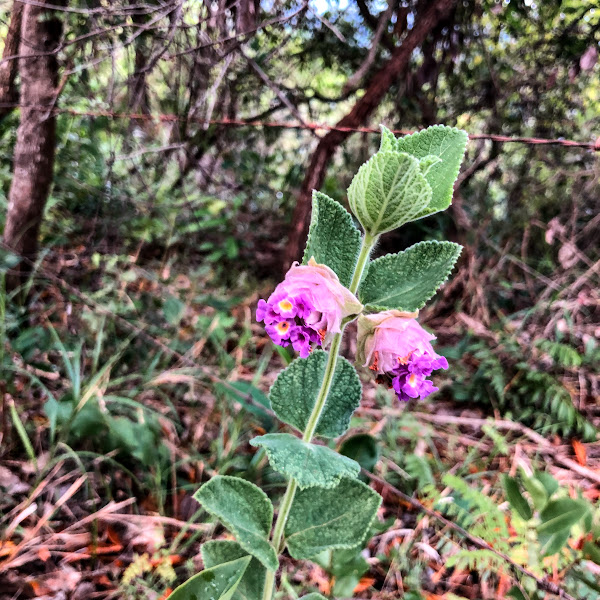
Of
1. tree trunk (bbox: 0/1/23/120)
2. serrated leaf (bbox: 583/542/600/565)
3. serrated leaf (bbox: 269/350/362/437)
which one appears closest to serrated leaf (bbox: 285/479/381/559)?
serrated leaf (bbox: 269/350/362/437)

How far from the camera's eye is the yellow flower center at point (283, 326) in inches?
26.2

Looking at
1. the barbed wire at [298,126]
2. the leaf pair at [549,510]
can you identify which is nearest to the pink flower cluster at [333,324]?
the barbed wire at [298,126]

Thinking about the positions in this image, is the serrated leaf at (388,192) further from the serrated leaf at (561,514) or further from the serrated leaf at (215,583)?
the serrated leaf at (561,514)

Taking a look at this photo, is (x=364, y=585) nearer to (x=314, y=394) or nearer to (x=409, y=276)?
(x=314, y=394)

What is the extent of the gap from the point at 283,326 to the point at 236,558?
1.66ft

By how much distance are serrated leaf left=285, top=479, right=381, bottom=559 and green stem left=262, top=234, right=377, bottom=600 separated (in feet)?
0.09

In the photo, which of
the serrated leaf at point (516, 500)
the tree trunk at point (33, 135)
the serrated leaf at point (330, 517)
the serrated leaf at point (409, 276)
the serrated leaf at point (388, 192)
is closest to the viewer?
the serrated leaf at point (388, 192)

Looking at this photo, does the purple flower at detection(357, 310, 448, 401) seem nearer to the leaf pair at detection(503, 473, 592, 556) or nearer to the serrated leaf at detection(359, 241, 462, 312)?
the serrated leaf at detection(359, 241, 462, 312)

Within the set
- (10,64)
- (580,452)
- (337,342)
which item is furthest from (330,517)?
(10,64)

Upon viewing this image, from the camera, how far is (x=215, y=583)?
0.81 metres

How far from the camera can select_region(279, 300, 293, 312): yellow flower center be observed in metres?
0.65

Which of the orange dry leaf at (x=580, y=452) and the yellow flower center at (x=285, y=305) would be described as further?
the orange dry leaf at (x=580, y=452)

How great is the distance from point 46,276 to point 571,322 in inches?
89.1

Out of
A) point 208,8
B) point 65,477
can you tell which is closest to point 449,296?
point 208,8
